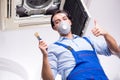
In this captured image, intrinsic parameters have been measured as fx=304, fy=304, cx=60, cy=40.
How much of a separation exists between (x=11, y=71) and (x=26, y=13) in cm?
53

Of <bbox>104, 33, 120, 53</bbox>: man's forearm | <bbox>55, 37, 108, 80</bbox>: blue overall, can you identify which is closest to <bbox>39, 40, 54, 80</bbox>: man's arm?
<bbox>55, 37, 108, 80</bbox>: blue overall

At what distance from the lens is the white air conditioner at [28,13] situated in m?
2.41

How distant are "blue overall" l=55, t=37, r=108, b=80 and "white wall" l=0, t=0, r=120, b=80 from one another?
744 millimetres

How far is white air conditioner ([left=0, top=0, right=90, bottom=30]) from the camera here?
2.41 metres

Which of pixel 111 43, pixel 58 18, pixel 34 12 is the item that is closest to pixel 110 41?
pixel 111 43

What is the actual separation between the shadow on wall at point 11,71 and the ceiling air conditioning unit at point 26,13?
0.30 m

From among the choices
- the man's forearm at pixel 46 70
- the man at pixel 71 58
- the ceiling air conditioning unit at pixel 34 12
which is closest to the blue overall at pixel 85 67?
the man at pixel 71 58

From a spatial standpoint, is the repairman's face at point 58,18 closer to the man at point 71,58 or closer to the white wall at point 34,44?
the man at point 71,58

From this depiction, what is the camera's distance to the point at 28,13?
2.54 meters

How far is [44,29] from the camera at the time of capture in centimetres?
266

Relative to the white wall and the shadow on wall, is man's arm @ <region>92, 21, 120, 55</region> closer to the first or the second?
the white wall

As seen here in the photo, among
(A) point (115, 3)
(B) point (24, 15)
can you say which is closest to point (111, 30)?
(A) point (115, 3)

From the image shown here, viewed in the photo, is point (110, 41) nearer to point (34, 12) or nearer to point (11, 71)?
point (34, 12)

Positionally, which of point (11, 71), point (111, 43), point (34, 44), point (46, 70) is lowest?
point (11, 71)
